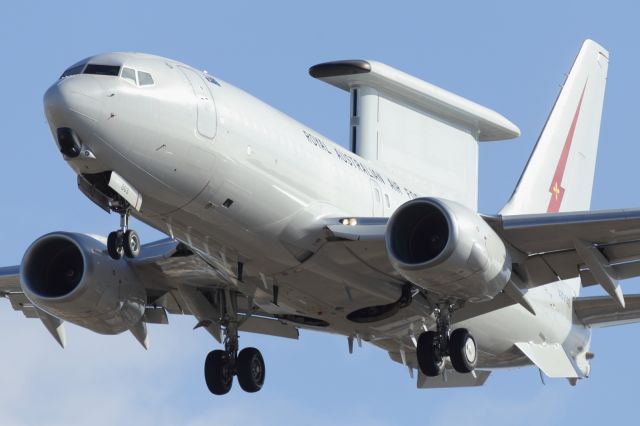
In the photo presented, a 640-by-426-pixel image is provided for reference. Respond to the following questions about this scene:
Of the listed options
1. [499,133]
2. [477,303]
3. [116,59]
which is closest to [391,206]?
[477,303]

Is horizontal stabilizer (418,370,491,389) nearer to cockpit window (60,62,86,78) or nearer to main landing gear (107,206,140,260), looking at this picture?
main landing gear (107,206,140,260)

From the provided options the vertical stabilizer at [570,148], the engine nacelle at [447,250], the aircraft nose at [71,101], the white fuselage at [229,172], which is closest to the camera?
the aircraft nose at [71,101]

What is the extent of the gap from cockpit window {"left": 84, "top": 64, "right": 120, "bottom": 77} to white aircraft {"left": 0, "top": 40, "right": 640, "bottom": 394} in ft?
0.17

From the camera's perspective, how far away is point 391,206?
119 feet

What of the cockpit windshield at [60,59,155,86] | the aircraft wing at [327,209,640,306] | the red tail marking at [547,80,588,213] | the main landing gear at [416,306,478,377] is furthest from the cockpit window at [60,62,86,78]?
the red tail marking at [547,80,588,213]

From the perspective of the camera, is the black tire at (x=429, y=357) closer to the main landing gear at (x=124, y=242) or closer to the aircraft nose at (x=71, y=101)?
the main landing gear at (x=124, y=242)

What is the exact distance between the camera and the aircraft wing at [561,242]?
33.2 metres

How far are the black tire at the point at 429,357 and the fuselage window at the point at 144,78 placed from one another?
8.77 m

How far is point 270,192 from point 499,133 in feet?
50.3

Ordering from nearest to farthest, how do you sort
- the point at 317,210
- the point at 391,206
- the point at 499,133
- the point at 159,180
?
the point at 159,180, the point at 317,210, the point at 391,206, the point at 499,133

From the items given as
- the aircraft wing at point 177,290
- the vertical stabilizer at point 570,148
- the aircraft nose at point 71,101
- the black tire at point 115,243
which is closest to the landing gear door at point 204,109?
the aircraft nose at point 71,101

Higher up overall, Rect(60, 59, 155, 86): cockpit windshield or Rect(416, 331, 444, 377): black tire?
Rect(60, 59, 155, 86): cockpit windshield

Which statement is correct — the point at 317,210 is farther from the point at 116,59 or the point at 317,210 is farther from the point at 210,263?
the point at 116,59

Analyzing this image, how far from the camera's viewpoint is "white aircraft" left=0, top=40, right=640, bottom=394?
30938 millimetres
